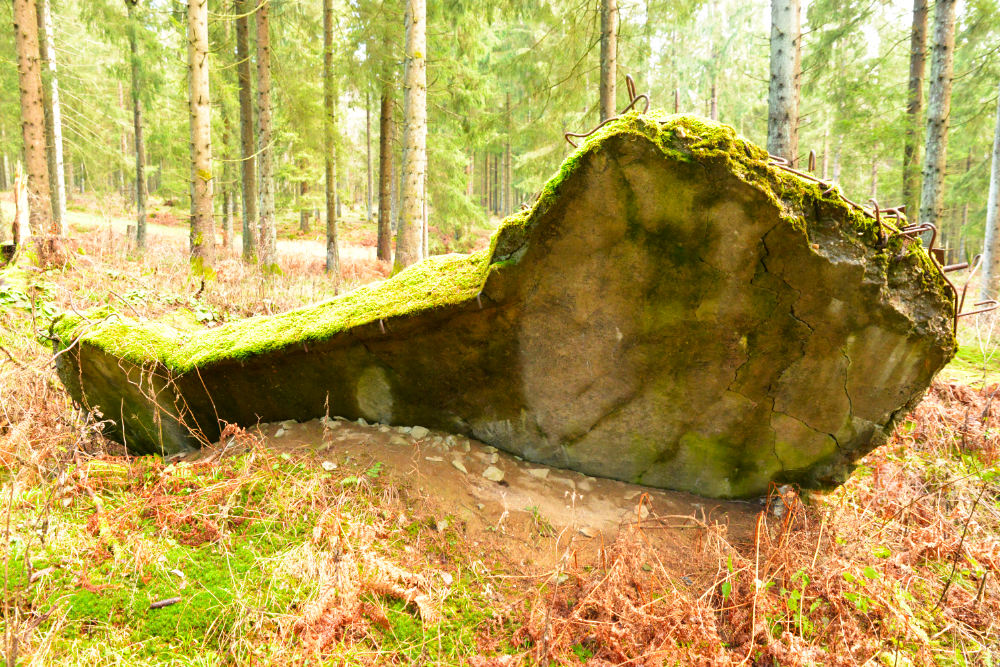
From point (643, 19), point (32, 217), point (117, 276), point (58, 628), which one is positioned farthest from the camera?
point (643, 19)

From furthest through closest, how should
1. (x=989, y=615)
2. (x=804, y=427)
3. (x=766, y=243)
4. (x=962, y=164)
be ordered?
(x=962, y=164) → (x=804, y=427) → (x=766, y=243) → (x=989, y=615)

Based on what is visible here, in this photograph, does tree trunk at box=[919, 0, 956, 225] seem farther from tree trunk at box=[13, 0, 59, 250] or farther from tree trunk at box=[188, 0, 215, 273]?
tree trunk at box=[13, 0, 59, 250]

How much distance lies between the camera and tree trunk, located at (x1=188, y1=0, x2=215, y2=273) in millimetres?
7383

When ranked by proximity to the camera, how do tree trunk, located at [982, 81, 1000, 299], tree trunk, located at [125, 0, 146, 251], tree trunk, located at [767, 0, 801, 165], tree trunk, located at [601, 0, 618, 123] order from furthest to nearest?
tree trunk, located at [125, 0, 146, 251]
tree trunk, located at [982, 81, 1000, 299]
tree trunk, located at [601, 0, 618, 123]
tree trunk, located at [767, 0, 801, 165]

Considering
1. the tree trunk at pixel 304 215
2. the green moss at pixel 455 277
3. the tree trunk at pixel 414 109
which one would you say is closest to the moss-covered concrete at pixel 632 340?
the green moss at pixel 455 277

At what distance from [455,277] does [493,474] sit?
4.06 ft

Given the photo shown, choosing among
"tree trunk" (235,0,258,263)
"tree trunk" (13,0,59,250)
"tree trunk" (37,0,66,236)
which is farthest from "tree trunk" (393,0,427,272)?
"tree trunk" (37,0,66,236)

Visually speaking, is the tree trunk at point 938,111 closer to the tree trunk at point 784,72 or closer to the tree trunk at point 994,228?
the tree trunk at point 994,228

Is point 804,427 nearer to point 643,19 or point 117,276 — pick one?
point 117,276

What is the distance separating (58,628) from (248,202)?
12377 millimetres

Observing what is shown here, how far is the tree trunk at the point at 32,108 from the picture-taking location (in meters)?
7.81

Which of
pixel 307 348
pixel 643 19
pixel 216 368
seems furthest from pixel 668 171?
pixel 643 19

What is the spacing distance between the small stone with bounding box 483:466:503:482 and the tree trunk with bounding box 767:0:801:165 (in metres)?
5.37

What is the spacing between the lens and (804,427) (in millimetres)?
3068
